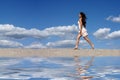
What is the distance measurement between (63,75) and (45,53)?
21.3 feet

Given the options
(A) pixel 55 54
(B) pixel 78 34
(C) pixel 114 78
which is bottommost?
(C) pixel 114 78

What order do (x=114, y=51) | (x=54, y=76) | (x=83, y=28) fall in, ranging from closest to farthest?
(x=54, y=76) < (x=114, y=51) < (x=83, y=28)

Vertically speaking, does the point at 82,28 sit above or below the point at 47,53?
above

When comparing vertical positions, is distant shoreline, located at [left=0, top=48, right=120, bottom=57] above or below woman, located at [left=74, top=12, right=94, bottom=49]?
below

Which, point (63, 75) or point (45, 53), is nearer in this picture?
point (63, 75)

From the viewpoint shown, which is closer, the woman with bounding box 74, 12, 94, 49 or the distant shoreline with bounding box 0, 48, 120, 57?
the distant shoreline with bounding box 0, 48, 120, 57

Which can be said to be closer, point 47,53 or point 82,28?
point 47,53

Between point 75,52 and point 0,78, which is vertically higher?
point 75,52

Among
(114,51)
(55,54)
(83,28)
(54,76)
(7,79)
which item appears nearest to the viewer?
(7,79)

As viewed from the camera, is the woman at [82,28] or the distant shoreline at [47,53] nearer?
the distant shoreline at [47,53]

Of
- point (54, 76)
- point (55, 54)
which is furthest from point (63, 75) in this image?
point (55, 54)

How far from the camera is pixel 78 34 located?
15438 millimetres

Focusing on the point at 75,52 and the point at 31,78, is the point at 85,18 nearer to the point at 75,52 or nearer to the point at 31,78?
the point at 75,52

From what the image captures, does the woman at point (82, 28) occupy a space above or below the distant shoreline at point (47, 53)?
above
